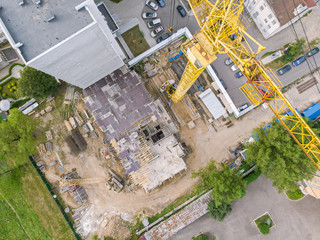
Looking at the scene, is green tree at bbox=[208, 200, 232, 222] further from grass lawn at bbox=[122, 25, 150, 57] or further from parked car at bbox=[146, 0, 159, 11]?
parked car at bbox=[146, 0, 159, 11]

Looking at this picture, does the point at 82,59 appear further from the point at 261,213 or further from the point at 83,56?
the point at 261,213

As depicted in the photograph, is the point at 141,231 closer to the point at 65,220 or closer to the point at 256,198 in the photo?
the point at 65,220

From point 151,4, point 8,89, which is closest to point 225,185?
point 151,4

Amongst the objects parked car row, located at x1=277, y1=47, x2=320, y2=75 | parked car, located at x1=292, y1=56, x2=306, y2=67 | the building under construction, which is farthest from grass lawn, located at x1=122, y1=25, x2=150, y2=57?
parked car, located at x1=292, y1=56, x2=306, y2=67

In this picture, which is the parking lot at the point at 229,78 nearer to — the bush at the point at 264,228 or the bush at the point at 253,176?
the bush at the point at 253,176

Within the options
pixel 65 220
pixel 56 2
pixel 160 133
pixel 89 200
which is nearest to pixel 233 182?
pixel 160 133

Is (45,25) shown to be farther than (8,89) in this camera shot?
No

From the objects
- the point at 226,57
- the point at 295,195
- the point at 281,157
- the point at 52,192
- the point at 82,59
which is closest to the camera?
the point at 82,59

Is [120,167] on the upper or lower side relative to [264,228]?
upper
